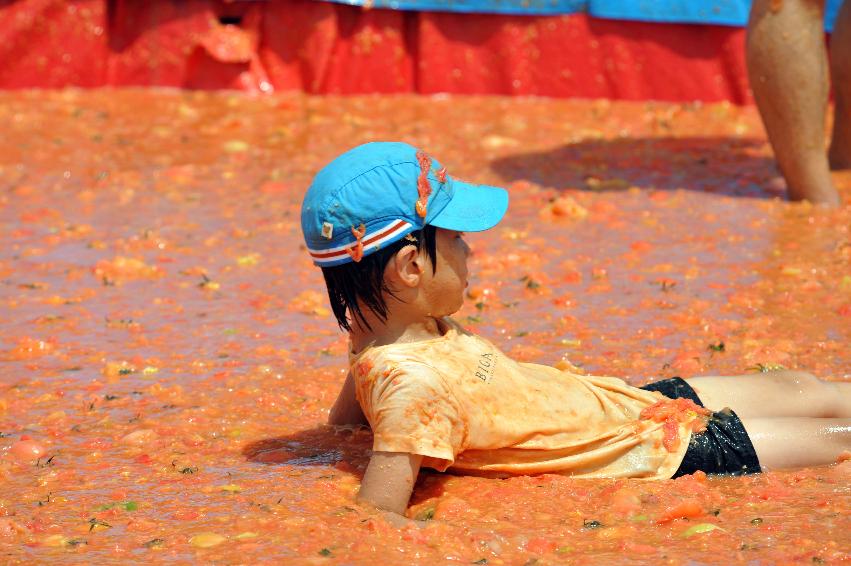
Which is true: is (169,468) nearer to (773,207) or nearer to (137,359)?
(137,359)

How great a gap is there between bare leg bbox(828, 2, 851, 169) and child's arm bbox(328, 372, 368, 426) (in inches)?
137

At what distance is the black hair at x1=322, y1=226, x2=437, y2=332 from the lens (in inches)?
101

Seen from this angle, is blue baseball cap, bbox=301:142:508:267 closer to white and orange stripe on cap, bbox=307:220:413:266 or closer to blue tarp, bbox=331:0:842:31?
white and orange stripe on cap, bbox=307:220:413:266

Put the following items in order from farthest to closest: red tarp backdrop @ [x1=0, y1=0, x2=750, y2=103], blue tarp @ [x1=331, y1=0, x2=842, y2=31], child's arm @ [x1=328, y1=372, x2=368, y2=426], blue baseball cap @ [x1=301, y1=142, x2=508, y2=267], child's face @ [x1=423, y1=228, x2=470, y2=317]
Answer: red tarp backdrop @ [x1=0, y1=0, x2=750, y2=103]
blue tarp @ [x1=331, y1=0, x2=842, y2=31]
child's arm @ [x1=328, y1=372, x2=368, y2=426]
child's face @ [x1=423, y1=228, x2=470, y2=317]
blue baseball cap @ [x1=301, y1=142, x2=508, y2=267]

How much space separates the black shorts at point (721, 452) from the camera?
2748mm

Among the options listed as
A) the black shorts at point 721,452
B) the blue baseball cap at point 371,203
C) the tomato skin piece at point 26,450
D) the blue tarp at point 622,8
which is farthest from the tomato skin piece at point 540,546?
the blue tarp at point 622,8

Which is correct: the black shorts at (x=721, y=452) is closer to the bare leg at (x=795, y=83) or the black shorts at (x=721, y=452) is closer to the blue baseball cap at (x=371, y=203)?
the blue baseball cap at (x=371, y=203)

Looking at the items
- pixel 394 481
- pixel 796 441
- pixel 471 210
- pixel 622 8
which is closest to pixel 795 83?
pixel 622 8

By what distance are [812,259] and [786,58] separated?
3.33 ft

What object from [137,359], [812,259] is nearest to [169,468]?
[137,359]

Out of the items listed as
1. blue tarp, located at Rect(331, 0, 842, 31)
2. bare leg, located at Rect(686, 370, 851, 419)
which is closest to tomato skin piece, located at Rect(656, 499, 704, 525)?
bare leg, located at Rect(686, 370, 851, 419)

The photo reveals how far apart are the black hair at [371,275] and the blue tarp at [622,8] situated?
453 centimetres

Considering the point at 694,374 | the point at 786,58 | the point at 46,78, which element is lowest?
the point at 46,78

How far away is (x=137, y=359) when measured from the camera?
3.58 m
